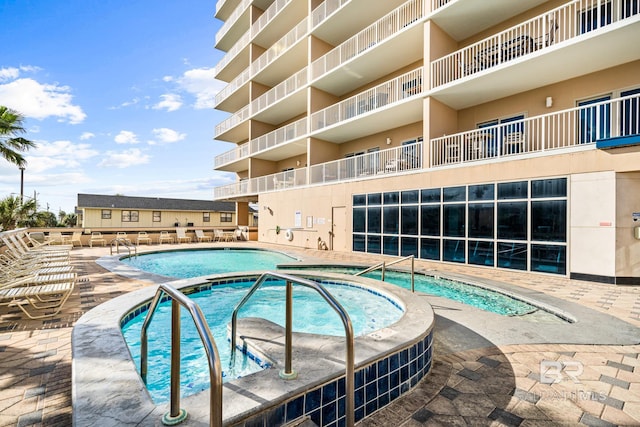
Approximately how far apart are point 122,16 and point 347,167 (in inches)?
463

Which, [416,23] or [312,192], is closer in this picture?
[416,23]

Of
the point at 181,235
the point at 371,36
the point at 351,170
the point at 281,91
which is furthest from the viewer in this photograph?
the point at 181,235

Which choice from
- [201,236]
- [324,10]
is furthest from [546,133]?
[201,236]

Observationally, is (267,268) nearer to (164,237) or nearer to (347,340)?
(347,340)

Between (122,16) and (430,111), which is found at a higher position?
(122,16)

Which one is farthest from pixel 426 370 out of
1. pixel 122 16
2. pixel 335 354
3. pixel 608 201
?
pixel 122 16

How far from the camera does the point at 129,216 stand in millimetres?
28906

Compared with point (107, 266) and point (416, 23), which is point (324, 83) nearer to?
point (416, 23)

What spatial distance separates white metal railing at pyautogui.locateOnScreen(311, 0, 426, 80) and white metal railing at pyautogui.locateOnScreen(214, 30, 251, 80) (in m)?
9.35

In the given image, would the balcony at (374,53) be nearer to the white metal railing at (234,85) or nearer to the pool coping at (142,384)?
the white metal railing at (234,85)

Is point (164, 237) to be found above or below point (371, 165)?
below

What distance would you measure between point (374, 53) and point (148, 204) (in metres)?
27.9

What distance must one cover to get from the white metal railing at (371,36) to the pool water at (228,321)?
438 inches

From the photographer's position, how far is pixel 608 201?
7.22 meters
